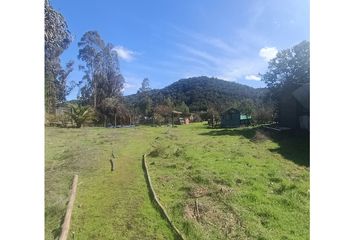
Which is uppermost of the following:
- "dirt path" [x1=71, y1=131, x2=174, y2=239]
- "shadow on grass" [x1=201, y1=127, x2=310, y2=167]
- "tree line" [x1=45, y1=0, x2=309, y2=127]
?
"tree line" [x1=45, y1=0, x2=309, y2=127]

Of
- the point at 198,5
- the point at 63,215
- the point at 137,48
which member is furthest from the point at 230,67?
the point at 63,215

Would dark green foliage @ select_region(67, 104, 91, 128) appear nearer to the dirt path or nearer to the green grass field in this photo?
the green grass field

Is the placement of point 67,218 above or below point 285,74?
below

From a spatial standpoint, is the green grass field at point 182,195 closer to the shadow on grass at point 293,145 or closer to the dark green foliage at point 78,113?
the shadow on grass at point 293,145

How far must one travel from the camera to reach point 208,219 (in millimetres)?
3795

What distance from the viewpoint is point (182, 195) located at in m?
4.48

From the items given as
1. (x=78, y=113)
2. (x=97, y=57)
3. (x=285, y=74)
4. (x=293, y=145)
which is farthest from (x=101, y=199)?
(x=285, y=74)

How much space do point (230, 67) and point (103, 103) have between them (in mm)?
9732

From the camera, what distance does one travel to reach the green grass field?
3.58 metres

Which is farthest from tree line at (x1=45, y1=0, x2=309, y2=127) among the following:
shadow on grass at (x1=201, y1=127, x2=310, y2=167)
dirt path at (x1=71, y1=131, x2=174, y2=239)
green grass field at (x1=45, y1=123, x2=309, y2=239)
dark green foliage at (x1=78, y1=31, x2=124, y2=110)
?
dirt path at (x1=71, y1=131, x2=174, y2=239)

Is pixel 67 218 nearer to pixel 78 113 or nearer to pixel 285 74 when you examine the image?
pixel 78 113

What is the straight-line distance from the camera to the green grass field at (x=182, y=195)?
358cm

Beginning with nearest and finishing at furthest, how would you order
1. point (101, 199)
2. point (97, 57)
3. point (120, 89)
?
point (101, 199) < point (97, 57) < point (120, 89)
